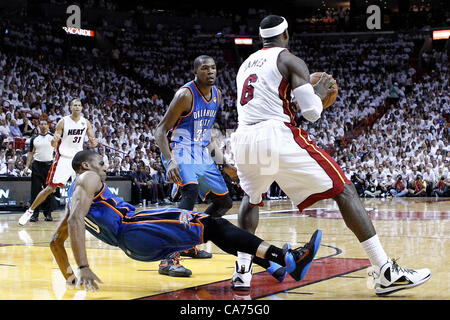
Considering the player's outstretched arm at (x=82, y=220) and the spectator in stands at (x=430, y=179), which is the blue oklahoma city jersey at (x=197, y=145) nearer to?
the player's outstretched arm at (x=82, y=220)

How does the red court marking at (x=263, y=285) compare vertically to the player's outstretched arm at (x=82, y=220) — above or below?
below

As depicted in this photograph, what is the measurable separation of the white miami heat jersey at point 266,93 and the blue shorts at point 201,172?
52.2 inches

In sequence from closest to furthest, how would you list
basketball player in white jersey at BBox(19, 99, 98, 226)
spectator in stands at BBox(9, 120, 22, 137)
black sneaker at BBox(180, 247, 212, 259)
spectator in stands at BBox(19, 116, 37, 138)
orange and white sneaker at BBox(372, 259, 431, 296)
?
orange and white sneaker at BBox(372, 259, 431, 296)
black sneaker at BBox(180, 247, 212, 259)
basketball player in white jersey at BBox(19, 99, 98, 226)
spectator in stands at BBox(19, 116, 37, 138)
spectator in stands at BBox(9, 120, 22, 137)

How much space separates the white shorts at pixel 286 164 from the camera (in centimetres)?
405

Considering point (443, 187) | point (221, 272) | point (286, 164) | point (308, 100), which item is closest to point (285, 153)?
point (286, 164)

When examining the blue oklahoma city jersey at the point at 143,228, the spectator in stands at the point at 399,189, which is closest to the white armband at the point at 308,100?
the blue oklahoma city jersey at the point at 143,228

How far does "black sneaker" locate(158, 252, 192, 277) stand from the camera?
491cm

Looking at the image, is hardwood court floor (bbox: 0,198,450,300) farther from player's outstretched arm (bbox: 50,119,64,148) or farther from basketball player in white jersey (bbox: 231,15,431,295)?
player's outstretched arm (bbox: 50,119,64,148)

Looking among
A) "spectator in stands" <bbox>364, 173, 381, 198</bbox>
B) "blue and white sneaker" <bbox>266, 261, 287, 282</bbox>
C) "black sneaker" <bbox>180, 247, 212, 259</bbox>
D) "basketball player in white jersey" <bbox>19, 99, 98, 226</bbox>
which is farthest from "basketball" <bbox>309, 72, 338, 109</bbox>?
"spectator in stands" <bbox>364, 173, 381, 198</bbox>

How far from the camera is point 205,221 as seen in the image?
4195 millimetres

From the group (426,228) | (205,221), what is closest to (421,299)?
(205,221)

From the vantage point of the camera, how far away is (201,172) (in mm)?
5746
